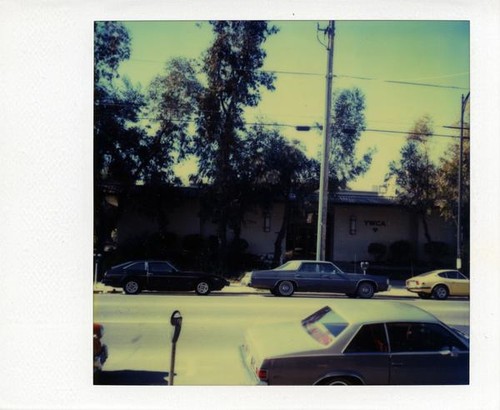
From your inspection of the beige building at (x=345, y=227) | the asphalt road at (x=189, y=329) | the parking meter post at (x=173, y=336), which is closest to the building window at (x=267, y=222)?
the beige building at (x=345, y=227)

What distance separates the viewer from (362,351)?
14.9 feet

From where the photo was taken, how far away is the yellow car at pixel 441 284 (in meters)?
5.34

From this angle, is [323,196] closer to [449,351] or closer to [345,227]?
[345,227]

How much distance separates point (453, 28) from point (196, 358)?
194 inches

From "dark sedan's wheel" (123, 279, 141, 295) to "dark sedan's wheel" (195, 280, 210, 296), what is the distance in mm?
732

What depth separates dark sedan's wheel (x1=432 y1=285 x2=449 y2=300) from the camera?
17.3 ft

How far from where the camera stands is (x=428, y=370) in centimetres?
473

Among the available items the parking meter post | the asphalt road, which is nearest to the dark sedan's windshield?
the asphalt road

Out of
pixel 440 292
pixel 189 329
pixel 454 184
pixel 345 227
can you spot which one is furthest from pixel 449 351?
pixel 189 329

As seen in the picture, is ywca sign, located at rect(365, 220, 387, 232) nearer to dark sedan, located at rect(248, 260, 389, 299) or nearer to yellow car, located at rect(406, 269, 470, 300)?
dark sedan, located at rect(248, 260, 389, 299)
